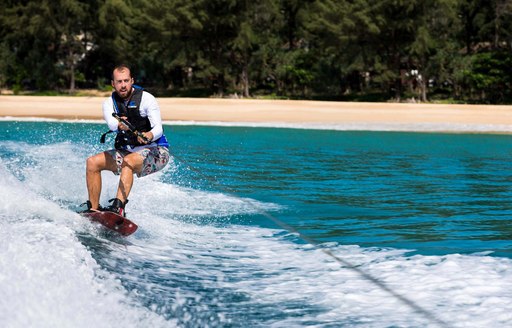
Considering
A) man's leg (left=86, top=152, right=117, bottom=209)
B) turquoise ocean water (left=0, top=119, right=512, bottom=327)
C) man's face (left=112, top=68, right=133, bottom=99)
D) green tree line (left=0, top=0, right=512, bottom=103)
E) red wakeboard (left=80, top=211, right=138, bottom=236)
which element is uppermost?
green tree line (left=0, top=0, right=512, bottom=103)

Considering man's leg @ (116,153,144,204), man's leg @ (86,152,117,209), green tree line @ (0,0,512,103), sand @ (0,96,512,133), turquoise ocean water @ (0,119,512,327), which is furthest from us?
green tree line @ (0,0,512,103)

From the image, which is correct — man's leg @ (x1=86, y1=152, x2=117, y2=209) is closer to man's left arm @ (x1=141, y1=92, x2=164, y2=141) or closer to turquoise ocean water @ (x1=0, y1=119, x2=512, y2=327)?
turquoise ocean water @ (x1=0, y1=119, x2=512, y2=327)

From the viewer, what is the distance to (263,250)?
793 centimetres

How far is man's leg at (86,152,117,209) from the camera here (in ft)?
26.5

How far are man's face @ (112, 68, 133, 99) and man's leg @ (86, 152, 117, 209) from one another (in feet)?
2.14

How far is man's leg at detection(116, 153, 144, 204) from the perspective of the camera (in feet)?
26.1

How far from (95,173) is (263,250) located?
1801 millimetres

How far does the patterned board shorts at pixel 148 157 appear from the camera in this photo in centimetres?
838

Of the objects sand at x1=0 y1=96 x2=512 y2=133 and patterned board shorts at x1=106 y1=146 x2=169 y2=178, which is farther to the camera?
sand at x1=0 y1=96 x2=512 y2=133

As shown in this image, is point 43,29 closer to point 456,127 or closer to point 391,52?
point 391,52

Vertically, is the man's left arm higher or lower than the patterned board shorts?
higher

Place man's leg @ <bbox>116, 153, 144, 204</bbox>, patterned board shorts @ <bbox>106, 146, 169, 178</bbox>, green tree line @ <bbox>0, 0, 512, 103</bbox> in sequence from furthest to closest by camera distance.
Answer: green tree line @ <bbox>0, 0, 512, 103</bbox>, patterned board shorts @ <bbox>106, 146, 169, 178</bbox>, man's leg @ <bbox>116, 153, 144, 204</bbox>

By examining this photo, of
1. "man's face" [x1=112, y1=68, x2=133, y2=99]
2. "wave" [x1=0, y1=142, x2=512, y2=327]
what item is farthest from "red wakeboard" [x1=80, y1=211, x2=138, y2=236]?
"man's face" [x1=112, y1=68, x2=133, y2=99]

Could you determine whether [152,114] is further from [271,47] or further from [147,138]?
[271,47]
